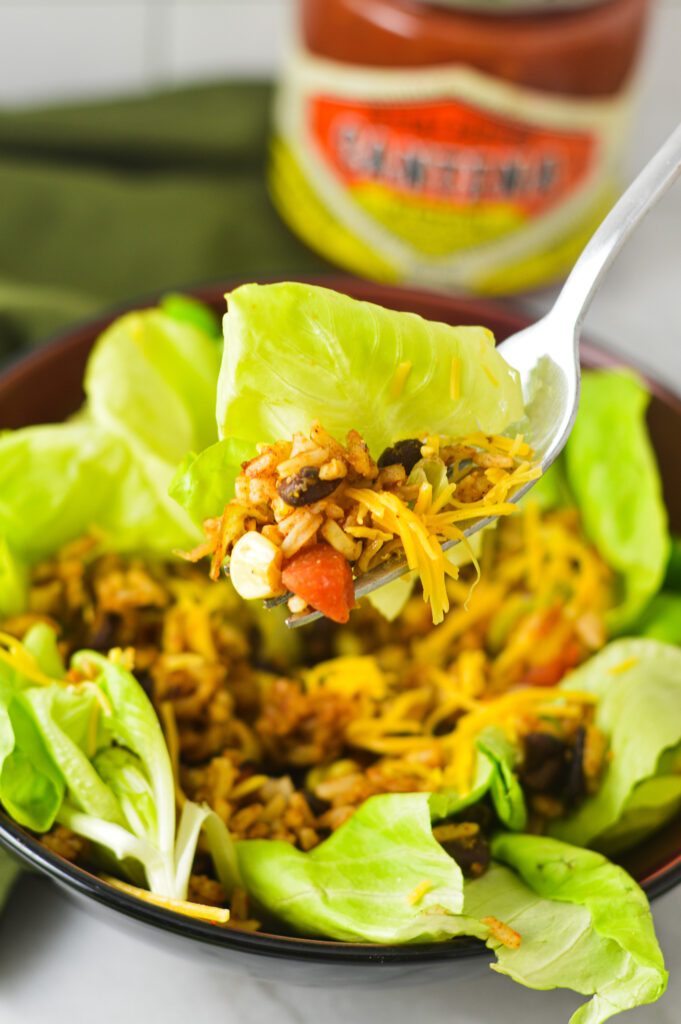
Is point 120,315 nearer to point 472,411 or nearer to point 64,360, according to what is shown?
point 64,360

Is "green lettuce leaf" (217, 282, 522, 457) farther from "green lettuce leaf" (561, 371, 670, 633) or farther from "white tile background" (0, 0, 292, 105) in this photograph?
"white tile background" (0, 0, 292, 105)

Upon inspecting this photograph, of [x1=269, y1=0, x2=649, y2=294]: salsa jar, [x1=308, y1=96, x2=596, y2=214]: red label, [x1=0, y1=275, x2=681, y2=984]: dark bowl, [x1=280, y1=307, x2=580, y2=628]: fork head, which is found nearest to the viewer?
[x1=0, y1=275, x2=681, y2=984]: dark bowl

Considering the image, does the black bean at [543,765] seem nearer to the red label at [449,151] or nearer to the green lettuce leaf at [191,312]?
the green lettuce leaf at [191,312]

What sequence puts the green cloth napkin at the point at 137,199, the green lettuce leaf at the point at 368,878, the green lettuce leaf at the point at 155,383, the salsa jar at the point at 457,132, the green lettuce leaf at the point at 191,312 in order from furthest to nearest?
the green cloth napkin at the point at 137,199 < the salsa jar at the point at 457,132 < the green lettuce leaf at the point at 191,312 < the green lettuce leaf at the point at 155,383 < the green lettuce leaf at the point at 368,878

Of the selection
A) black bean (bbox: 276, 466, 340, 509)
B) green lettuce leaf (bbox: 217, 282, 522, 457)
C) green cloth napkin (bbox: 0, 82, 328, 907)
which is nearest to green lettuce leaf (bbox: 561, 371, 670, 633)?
green lettuce leaf (bbox: 217, 282, 522, 457)

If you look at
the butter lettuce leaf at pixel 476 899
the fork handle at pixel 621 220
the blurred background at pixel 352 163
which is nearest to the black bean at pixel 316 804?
the butter lettuce leaf at pixel 476 899

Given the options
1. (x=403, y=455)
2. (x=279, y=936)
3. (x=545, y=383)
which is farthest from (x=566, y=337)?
(x=279, y=936)

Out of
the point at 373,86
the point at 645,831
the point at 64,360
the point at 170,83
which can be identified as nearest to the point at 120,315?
the point at 64,360
